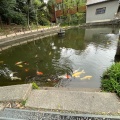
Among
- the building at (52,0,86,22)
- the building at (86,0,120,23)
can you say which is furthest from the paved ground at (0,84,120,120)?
the building at (52,0,86,22)

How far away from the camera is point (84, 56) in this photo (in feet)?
25.4

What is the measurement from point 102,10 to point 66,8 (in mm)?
8523

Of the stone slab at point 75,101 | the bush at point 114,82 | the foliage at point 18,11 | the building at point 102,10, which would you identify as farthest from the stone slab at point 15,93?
the building at point 102,10

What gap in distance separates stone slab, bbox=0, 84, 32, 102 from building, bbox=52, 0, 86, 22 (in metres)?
27.5

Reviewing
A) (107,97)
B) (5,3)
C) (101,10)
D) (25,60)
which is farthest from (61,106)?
(101,10)

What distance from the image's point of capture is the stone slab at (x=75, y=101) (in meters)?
2.45

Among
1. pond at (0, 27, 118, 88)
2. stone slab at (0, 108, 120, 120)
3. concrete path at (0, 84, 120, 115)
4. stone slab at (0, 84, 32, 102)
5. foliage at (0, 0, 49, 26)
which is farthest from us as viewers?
foliage at (0, 0, 49, 26)

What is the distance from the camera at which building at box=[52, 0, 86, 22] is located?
27078 mm

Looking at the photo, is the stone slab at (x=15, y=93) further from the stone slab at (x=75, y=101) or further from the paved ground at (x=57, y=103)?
the stone slab at (x=75, y=101)

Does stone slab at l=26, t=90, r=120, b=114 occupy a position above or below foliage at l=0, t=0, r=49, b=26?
below

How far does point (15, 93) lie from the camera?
293 cm

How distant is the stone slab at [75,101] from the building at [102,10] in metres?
25.0

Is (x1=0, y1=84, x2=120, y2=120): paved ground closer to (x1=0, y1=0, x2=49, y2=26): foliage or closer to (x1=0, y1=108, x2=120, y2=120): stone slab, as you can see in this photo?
(x1=0, y1=108, x2=120, y2=120): stone slab

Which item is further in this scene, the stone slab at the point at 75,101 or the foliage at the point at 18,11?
the foliage at the point at 18,11
